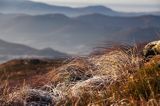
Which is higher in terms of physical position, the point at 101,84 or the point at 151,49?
the point at 151,49

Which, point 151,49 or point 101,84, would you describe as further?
point 151,49

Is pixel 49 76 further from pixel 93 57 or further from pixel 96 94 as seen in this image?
pixel 96 94

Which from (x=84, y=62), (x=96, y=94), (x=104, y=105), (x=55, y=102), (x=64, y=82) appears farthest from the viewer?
(x=84, y=62)

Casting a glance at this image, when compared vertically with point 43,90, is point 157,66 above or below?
above

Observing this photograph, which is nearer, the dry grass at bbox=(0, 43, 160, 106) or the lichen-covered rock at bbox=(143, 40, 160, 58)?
the dry grass at bbox=(0, 43, 160, 106)

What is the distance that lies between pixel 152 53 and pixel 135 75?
2.73 metres

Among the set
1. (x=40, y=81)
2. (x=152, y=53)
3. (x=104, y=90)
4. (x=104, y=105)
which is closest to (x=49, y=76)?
(x=40, y=81)

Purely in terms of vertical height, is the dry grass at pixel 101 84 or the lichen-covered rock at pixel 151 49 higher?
the lichen-covered rock at pixel 151 49

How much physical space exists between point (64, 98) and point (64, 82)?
5.41ft

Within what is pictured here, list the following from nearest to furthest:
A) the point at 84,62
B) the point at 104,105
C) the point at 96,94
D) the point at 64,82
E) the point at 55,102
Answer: the point at 104,105
the point at 96,94
the point at 55,102
the point at 64,82
the point at 84,62

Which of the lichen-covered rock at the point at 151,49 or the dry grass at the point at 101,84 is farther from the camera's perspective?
the lichen-covered rock at the point at 151,49

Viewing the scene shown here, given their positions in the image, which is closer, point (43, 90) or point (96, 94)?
point (96, 94)

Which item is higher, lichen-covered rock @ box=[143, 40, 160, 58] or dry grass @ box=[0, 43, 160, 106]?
lichen-covered rock @ box=[143, 40, 160, 58]

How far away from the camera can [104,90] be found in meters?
10.6
